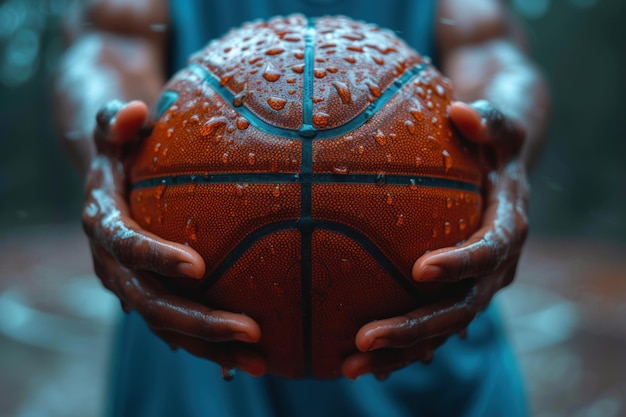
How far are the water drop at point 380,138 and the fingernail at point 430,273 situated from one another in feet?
0.91

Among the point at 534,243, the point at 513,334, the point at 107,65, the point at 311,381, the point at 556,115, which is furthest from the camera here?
the point at 556,115

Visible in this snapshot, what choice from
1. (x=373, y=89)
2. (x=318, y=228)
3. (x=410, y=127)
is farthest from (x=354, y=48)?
(x=318, y=228)

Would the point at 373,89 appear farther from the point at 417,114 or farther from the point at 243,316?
the point at 243,316

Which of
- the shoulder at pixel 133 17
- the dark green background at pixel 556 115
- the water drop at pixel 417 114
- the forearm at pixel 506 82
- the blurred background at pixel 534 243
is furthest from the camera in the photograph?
the dark green background at pixel 556 115

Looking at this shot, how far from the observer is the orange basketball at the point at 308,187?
133 cm

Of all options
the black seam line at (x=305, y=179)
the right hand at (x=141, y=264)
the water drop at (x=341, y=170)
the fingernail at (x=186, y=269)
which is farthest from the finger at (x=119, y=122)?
the water drop at (x=341, y=170)

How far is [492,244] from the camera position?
1.42 meters

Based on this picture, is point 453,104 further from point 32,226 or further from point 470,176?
point 32,226

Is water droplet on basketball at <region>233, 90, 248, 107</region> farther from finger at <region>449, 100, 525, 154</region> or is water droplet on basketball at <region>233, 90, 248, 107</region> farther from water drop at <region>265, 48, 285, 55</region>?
finger at <region>449, 100, 525, 154</region>

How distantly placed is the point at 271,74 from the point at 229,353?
622 millimetres

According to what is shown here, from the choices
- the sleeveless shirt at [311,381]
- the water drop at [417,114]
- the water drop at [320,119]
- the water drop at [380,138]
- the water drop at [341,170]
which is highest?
the water drop at [320,119]

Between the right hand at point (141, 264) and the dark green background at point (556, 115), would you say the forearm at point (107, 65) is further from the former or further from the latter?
the dark green background at point (556, 115)

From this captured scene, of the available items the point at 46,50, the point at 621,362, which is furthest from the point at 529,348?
the point at 46,50

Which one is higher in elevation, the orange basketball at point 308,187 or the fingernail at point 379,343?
the orange basketball at point 308,187
